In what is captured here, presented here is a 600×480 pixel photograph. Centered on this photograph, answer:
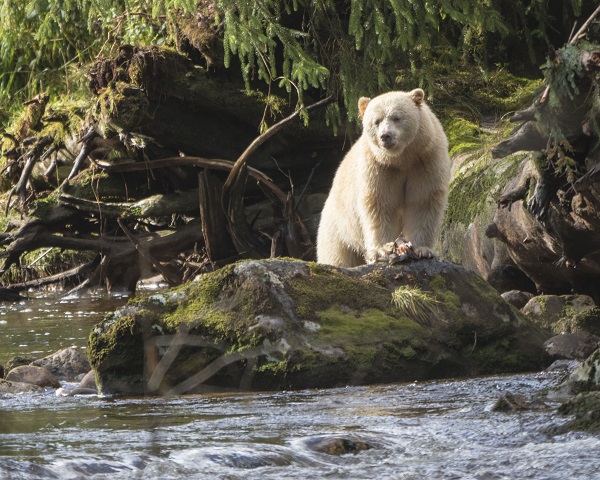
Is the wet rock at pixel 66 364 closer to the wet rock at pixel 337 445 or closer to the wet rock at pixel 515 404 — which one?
the wet rock at pixel 337 445

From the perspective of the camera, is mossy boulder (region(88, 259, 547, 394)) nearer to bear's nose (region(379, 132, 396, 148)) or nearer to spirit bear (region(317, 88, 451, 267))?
spirit bear (region(317, 88, 451, 267))

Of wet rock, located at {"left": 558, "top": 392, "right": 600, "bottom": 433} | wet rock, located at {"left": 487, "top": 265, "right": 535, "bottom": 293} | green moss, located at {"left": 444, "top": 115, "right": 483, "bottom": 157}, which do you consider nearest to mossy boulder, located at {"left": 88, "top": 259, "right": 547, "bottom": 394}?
wet rock, located at {"left": 558, "top": 392, "right": 600, "bottom": 433}

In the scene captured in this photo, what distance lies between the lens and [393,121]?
23.9 ft

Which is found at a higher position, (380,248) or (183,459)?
(380,248)

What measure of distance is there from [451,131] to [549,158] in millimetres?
4732

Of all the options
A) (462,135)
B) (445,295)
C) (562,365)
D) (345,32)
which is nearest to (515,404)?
(562,365)

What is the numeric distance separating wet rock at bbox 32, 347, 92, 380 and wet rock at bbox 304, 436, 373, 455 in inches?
127

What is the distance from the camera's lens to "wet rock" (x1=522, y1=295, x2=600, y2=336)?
22.7 feet

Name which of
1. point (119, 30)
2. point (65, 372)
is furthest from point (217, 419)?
point (119, 30)

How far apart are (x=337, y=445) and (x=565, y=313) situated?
3.53 metres

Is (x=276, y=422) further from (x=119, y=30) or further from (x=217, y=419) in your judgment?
(x=119, y=30)

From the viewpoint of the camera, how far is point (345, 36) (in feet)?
33.6

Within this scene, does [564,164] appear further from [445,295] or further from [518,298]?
[518,298]

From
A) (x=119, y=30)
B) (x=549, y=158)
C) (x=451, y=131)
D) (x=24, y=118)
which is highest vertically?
(x=119, y=30)
